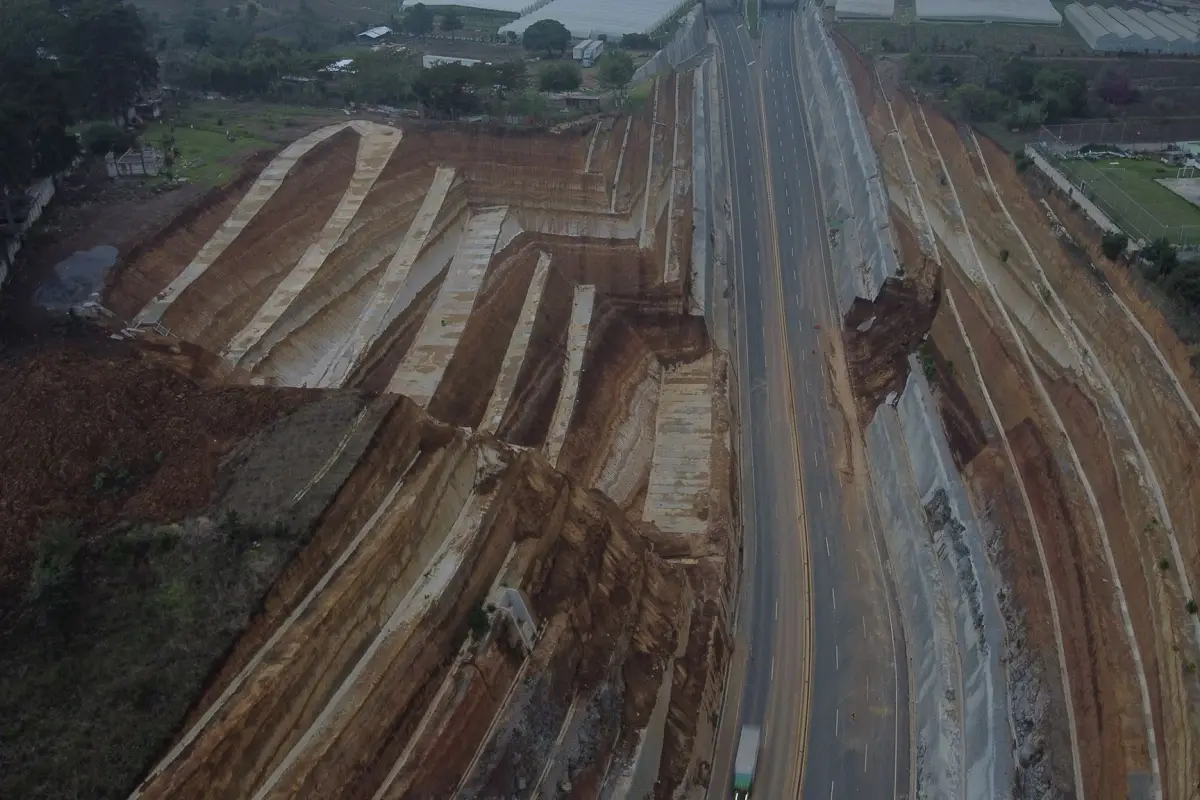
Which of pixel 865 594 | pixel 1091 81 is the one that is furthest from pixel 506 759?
pixel 1091 81

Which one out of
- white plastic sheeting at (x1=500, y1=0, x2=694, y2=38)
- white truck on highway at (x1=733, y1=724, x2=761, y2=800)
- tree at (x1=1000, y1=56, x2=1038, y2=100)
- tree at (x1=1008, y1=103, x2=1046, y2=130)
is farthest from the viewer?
white plastic sheeting at (x1=500, y1=0, x2=694, y2=38)

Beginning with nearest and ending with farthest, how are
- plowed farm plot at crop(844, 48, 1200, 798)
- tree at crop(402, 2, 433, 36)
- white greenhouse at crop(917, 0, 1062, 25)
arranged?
plowed farm plot at crop(844, 48, 1200, 798) → white greenhouse at crop(917, 0, 1062, 25) → tree at crop(402, 2, 433, 36)

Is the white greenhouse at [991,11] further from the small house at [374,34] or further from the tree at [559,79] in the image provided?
the small house at [374,34]

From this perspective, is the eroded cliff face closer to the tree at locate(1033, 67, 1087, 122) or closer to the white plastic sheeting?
the tree at locate(1033, 67, 1087, 122)

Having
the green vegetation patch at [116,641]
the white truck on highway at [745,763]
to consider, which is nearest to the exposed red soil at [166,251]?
the green vegetation patch at [116,641]

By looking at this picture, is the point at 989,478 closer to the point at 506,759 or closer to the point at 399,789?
the point at 506,759

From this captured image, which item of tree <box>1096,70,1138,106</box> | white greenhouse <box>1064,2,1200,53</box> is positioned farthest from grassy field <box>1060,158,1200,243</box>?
white greenhouse <box>1064,2,1200,53</box>

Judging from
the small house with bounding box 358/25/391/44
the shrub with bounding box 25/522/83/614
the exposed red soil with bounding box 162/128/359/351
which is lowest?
the shrub with bounding box 25/522/83/614

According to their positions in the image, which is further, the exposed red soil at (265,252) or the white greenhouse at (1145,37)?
the white greenhouse at (1145,37)
